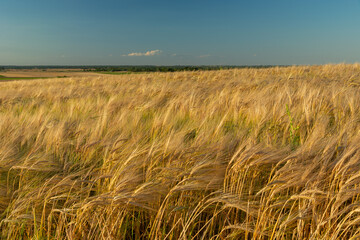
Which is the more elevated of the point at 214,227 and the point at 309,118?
the point at 309,118

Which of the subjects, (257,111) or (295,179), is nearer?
(295,179)

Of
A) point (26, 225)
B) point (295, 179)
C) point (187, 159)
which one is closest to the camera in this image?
point (295, 179)

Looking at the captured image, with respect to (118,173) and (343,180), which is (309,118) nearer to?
(343,180)

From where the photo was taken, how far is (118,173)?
1.23 metres

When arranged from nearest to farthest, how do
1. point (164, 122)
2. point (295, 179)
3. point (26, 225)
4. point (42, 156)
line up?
point (295, 179), point (26, 225), point (42, 156), point (164, 122)

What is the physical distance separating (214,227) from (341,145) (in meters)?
0.92

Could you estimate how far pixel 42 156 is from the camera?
162 centimetres

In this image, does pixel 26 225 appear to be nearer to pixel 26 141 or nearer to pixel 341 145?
pixel 26 141

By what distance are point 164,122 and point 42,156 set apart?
3.55ft

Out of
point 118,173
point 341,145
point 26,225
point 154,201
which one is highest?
point 341,145

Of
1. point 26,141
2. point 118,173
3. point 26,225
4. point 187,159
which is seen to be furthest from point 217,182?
point 26,141

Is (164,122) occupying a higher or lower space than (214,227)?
higher

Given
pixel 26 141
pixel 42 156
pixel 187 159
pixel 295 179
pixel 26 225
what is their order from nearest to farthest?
pixel 295 179 → pixel 26 225 → pixel 187 159 → pixel 42 156 → pixel 26 141

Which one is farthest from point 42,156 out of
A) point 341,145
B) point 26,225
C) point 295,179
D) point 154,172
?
point 341,145
